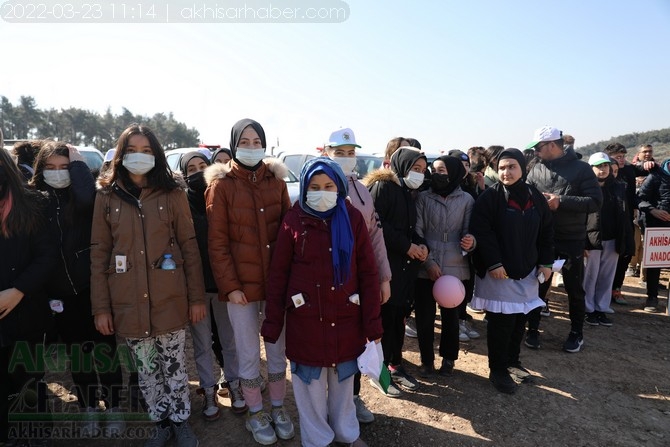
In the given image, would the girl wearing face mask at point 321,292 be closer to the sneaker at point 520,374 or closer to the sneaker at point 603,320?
the sneaker at point 520,374

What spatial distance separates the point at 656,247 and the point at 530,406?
3.76 metres

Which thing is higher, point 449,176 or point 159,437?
point 449,176

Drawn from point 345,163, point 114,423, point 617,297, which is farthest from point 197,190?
point 617,297

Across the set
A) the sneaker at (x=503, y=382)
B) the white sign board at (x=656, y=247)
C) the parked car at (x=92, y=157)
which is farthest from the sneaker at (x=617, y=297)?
the parked car at (x=92, y=157)

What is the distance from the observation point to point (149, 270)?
2.66m

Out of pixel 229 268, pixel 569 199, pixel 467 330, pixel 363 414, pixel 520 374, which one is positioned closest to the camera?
pixel 229 268

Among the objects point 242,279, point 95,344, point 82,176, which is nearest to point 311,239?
point 242,279

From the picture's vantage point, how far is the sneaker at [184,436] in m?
2.84

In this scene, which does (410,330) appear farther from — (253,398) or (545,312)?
(253,398)

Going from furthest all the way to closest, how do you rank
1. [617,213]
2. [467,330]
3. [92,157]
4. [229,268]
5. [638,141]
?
[638,141], [92,157], [617,213], [467,330], [229,268]

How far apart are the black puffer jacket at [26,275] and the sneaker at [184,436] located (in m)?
1.20

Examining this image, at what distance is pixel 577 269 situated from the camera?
170 inches

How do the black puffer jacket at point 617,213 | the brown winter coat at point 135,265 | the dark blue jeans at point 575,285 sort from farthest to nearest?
1. the black puffer jacket at point 617,213
2. the dark blue jeans at point 575,285
3. the brown winter coat at point 135,265

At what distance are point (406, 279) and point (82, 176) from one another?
265cm
